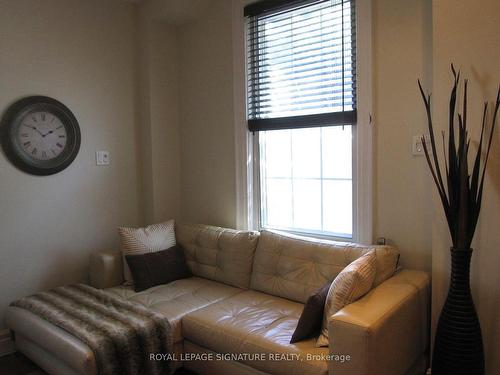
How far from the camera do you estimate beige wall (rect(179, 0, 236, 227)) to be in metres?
3.34

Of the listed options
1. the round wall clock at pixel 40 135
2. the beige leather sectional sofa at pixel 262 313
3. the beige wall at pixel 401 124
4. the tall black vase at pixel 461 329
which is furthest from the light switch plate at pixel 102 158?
the tall black vase at pixel 461 329

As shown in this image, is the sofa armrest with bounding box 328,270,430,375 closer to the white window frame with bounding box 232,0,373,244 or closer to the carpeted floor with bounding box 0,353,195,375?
the white window frame with bounding box 232,0,373,244

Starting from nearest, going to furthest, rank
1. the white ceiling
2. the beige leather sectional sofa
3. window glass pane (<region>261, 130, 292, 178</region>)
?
A: the beige leather sectional sofa < window glass pane (<region>261, 130, 292, 178</region>) < the white ceiling

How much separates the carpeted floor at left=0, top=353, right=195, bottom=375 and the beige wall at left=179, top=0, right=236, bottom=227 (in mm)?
1487

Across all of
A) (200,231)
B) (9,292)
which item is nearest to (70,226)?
(9,292)

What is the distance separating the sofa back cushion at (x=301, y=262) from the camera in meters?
2.35

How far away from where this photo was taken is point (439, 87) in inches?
82.8

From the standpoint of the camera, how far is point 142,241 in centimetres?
299

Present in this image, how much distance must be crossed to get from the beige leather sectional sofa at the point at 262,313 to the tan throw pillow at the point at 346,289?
0.17ft

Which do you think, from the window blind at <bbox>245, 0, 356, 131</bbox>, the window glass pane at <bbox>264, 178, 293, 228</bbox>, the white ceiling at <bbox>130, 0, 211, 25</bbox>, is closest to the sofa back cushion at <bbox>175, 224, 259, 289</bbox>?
the window glass pane at <bbox>264, 178, 293, 228</bbox>

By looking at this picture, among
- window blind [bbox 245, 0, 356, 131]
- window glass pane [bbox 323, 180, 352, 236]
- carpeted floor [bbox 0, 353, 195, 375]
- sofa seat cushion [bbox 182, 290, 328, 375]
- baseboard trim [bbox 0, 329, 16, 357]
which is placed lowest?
carpeted floor [bbox 0, 353, 195, 375]

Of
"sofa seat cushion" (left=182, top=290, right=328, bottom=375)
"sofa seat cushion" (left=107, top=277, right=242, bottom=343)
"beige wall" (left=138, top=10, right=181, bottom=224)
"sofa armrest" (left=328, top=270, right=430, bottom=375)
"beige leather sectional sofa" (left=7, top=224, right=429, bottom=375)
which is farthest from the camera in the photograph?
"beige wall" (left=138, top=10, right=181, bottom=224)

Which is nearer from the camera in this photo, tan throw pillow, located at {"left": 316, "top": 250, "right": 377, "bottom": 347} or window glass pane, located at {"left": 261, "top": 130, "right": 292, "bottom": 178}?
tan throw pillow, located at {"left": 316, "top": 250, "right": 377, "bottom": 347}

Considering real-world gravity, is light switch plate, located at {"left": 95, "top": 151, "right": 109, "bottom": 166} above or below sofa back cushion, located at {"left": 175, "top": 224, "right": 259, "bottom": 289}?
above
